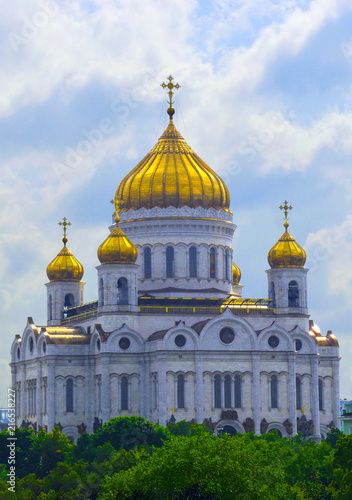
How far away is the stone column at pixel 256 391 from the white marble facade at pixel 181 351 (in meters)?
0.06

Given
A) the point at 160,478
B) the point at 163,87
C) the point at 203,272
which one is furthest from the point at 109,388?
the point at 160,478

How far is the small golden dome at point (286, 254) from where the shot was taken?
90062mm

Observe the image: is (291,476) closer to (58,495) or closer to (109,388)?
(58,495)

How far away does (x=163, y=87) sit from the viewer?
93.4 m

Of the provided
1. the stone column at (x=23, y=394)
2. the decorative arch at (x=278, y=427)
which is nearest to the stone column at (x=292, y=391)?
the decorative arch at (x=278, y=427)

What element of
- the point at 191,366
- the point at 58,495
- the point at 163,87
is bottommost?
the point at 58,495

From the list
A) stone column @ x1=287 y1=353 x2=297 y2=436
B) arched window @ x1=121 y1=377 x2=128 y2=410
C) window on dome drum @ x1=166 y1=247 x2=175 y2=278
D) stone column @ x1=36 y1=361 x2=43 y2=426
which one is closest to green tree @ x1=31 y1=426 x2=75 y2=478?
arched window @ x1=121 y1=377 x2=128 y2=410

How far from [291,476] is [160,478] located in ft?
41.9

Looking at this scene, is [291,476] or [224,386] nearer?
[291,476]

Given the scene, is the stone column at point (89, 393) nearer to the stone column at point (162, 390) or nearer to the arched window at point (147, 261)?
the stone column at point (162, 390)

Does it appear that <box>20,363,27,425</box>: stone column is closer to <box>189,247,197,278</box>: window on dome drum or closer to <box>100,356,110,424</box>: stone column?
<box>100,356,110,424</box>: stone column

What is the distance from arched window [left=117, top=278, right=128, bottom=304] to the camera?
8662cm

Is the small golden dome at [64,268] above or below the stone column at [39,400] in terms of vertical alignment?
above

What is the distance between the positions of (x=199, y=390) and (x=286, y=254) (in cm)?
1136
